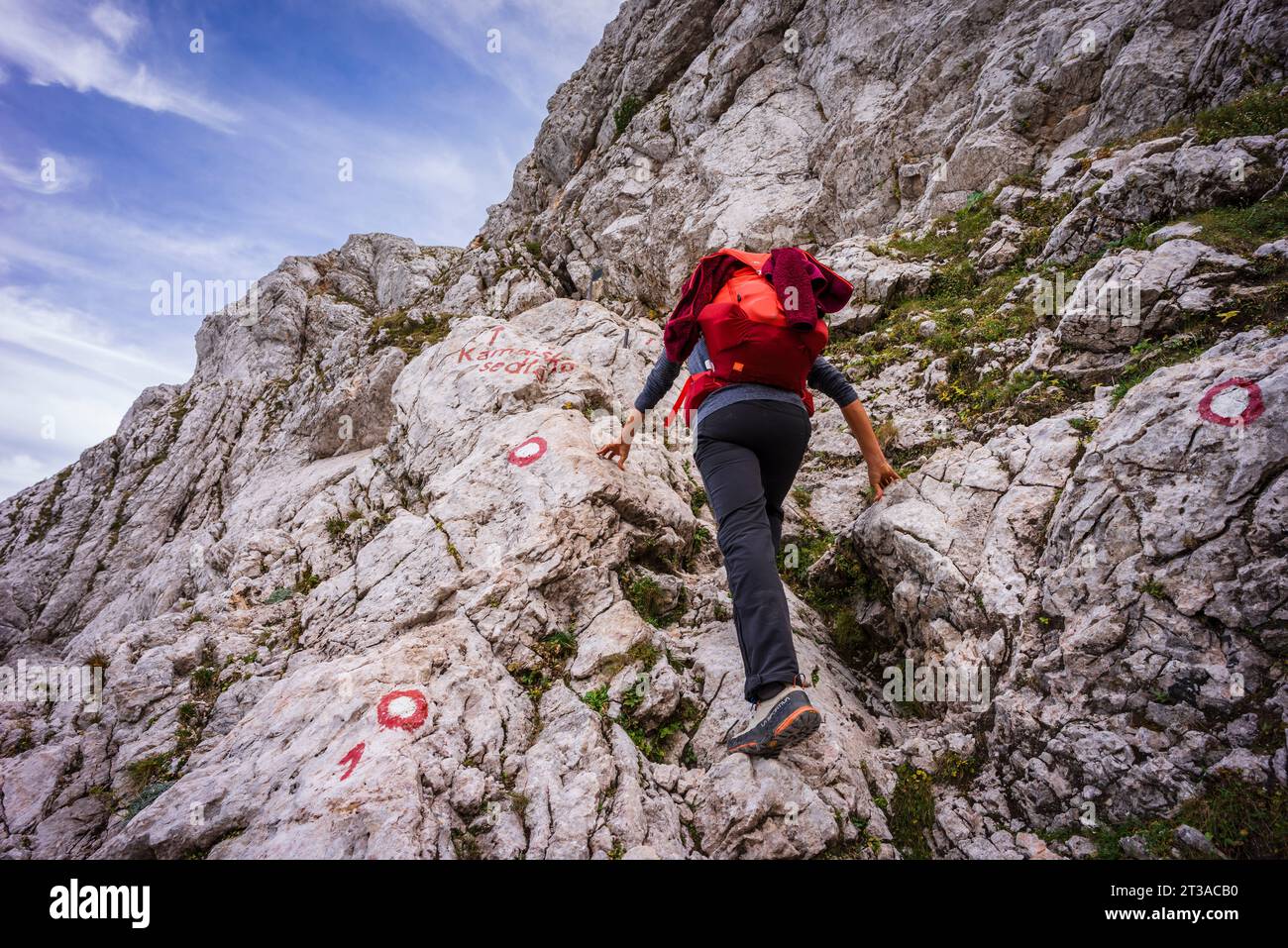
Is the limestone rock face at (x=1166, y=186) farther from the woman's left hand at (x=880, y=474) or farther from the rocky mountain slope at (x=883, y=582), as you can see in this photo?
the woman's left hand at (x=880, y=474)

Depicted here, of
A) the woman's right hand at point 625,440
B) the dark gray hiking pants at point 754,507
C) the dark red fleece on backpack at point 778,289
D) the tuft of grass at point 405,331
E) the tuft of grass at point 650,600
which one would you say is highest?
the tuft of grass at point 405,331

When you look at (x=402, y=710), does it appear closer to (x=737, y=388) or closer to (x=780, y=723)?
(x=780, y=723)

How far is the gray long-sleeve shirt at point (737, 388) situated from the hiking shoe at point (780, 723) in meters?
2.57

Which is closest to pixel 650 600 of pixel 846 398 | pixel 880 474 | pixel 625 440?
pixel 625 440

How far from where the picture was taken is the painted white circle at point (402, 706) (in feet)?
16.6

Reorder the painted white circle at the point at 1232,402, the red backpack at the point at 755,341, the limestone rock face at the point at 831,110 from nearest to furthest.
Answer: the painted white circle at the point at 1232,402
the red backpack at the point at 755,341
the limestone rock face at the point at 831,110

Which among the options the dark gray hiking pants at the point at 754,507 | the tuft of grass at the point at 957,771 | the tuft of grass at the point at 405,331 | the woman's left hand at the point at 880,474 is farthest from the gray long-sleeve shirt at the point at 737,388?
the tuft of grass at the point at 405,331

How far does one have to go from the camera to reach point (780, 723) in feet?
13.6

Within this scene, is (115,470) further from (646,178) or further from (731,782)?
(731,782)

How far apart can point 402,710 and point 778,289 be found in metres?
5.49

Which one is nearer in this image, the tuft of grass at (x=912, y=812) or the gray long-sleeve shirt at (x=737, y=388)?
the tuft of grass at (x=912, y=812)
